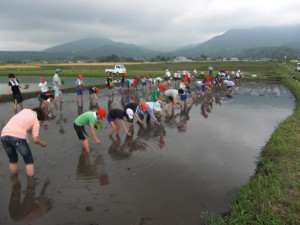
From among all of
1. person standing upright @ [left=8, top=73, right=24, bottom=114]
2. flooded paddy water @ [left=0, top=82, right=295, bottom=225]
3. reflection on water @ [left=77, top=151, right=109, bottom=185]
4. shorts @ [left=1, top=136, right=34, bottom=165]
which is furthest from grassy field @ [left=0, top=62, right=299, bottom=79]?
shorts @ [left=1, top=136, right=34, bottom=165]

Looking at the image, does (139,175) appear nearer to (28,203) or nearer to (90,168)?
(90,168)

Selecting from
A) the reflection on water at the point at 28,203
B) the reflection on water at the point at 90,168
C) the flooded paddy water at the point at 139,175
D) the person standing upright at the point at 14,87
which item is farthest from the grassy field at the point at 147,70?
the reflection on water at the point at 28,203

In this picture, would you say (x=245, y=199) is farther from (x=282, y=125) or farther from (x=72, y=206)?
(x=282, y=125)

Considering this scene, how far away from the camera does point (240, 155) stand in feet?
27.2

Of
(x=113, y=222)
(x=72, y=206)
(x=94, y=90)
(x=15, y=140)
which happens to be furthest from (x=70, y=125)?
(x=113, y=222)

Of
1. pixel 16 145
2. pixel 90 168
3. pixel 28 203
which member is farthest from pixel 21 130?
pixel 90 168

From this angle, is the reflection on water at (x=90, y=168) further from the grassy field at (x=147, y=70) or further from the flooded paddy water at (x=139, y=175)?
the grassy field at (x=147, y=70)

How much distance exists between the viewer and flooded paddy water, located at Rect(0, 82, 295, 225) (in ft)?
17.1

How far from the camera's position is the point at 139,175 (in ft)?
22.4

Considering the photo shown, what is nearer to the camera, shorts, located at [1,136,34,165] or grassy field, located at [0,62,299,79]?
shorts, located at [1,136,34,165]

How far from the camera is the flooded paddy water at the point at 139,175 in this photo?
522cm

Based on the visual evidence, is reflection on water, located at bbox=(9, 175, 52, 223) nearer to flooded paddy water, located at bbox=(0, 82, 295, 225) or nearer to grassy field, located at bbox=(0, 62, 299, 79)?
flooded paddy water, located at bbox=(0, 82, 295, 225)

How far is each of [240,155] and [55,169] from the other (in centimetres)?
518

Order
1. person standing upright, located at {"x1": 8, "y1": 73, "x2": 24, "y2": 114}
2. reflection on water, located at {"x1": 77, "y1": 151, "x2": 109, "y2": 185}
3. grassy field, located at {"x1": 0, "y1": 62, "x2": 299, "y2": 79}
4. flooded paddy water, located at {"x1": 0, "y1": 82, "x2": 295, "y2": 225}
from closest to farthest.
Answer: flooded paddy water, located at {"x1": 0, "y1": 82, "x2": 295, "y2": 225} → reflection on water, located at {"x1": 77, "y1": 151, "x2": 109, "y2": 185} → person standing upright, located at {"x1": 8, "y1": 73, "x2": 24, "y2": 114} → grassy field, located at {"x1": 0, "y1": 62, "x2": 299, "y2": 79}
